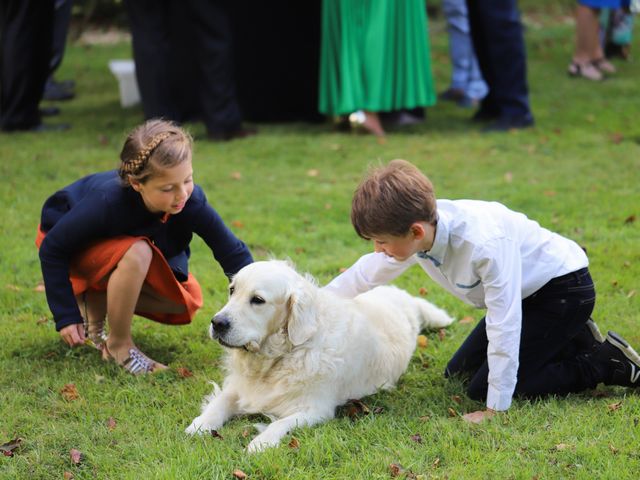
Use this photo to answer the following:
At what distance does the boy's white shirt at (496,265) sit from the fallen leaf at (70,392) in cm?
168

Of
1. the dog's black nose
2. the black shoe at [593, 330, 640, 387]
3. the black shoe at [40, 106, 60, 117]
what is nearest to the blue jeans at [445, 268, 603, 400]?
the black shoe at [593, 330, 640, 387]

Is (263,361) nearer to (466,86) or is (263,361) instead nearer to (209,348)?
(209,348)

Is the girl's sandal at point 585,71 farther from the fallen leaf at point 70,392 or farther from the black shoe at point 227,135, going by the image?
the fallen leaf at point 70,392

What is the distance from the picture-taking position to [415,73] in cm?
908

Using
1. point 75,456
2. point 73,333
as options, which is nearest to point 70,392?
point 73,333

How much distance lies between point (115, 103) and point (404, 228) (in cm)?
792

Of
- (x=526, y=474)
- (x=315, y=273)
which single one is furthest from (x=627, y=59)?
(x=526, y=474)

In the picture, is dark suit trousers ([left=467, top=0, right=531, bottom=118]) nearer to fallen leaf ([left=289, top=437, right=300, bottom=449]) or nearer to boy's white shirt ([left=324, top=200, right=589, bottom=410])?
boy's white shirt ([left=324, top=200, right=589, bottom=410])

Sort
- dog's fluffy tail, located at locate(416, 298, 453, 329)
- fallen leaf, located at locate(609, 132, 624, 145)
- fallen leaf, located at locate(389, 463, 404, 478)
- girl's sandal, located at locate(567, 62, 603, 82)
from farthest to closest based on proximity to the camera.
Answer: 1. girl's sandal, located at locate(567, 62, 603, 82)
2. fallen leaf, located at locate(609, 132, 624, 145)
3. dog's fluffy tail, located at locate(416, 298, 453, 329)
4. fallen leaf, located at locate(389, 463, 404, 478)

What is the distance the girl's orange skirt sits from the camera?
4.16 meters

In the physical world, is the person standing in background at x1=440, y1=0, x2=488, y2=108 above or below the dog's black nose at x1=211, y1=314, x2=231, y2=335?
below

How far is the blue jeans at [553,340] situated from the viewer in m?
3.92

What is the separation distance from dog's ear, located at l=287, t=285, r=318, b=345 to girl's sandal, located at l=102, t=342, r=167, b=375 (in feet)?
2.92

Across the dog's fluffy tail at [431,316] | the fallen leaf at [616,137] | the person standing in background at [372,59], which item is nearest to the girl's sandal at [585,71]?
the fallen leaf at [616,137]
